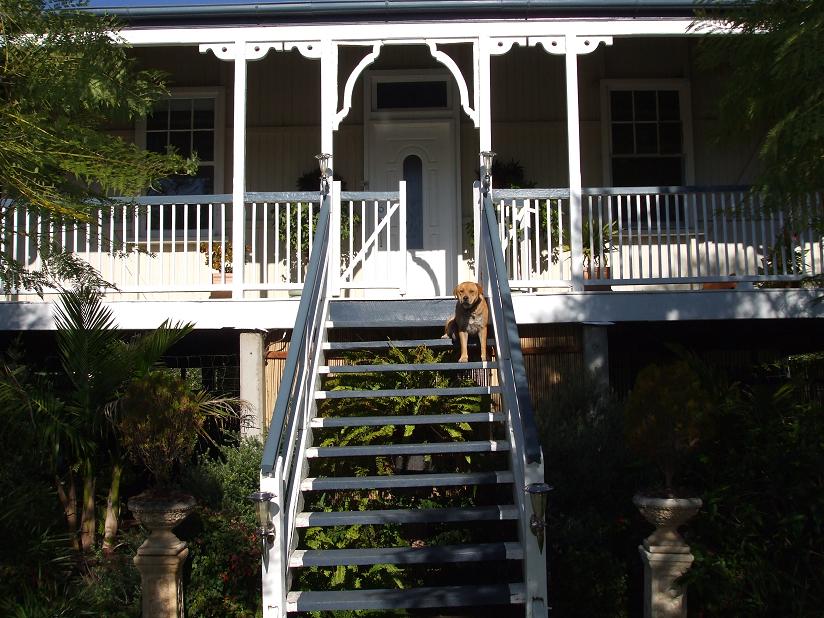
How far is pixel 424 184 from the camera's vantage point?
1034 cm

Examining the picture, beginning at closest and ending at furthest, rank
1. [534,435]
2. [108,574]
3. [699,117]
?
[534,435] < [108,574] < [699,117]

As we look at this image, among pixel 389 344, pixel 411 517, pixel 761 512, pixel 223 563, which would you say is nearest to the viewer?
pixel 411 517

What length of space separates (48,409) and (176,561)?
1.76m

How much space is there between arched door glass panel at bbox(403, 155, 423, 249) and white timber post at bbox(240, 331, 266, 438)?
9.23 ft

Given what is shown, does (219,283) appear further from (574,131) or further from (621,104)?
(621,104)

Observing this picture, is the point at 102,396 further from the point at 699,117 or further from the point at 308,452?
the point at 699,117

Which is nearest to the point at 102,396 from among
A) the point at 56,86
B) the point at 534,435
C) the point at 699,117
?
the point at 56,86

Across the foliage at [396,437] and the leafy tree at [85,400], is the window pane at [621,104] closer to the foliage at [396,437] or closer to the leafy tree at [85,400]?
the foliage at [396,437]

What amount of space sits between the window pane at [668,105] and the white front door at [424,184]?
253cm

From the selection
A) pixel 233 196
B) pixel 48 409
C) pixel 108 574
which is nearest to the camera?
pixel 108 574

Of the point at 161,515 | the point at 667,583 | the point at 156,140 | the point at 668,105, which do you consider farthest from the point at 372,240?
the point at 668,105

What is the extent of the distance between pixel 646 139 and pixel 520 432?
6.14 meters

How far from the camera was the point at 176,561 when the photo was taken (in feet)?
17.7

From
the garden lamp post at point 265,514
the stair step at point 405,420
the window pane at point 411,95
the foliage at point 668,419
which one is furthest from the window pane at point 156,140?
the foliage at point 668,419
